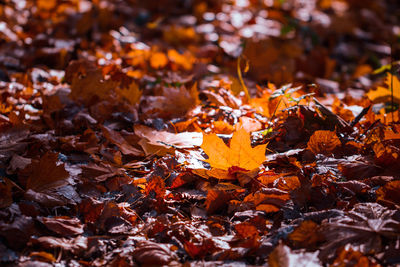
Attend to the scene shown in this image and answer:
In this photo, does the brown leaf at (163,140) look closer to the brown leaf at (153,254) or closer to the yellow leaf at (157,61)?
the brown leaf at (153,254)

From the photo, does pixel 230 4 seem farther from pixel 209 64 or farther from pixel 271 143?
pixel 271 143

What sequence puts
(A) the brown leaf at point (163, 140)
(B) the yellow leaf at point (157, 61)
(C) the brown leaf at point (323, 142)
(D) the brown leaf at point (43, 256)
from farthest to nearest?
(B) the yellow leaf at point (157, 61) < (A) the brown leaf at point (163, 140) < (C) the brown leaf at point (323, 142) < (D) the brown leaf at point (43, 256)

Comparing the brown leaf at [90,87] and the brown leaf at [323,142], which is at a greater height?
the brown leaf at [323,142]

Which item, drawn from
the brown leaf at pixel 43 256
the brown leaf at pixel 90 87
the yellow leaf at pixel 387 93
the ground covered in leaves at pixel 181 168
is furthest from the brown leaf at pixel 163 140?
the yellow leaf at pixel 387 93

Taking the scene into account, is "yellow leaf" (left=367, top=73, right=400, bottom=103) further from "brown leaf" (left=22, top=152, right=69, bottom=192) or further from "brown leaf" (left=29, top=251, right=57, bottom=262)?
"brown leaf" (left=29, top=251, right=57, bottom=262)

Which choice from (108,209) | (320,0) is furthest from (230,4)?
(108,209)

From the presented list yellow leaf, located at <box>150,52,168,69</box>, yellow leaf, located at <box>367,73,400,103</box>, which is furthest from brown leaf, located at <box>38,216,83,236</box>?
yellow leaf, located at <box>150,52,168,69</box>

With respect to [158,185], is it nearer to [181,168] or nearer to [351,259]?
[181,168]

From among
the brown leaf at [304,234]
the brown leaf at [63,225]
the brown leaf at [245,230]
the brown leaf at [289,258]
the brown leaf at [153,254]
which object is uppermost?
the brown leaf at [289,258]
